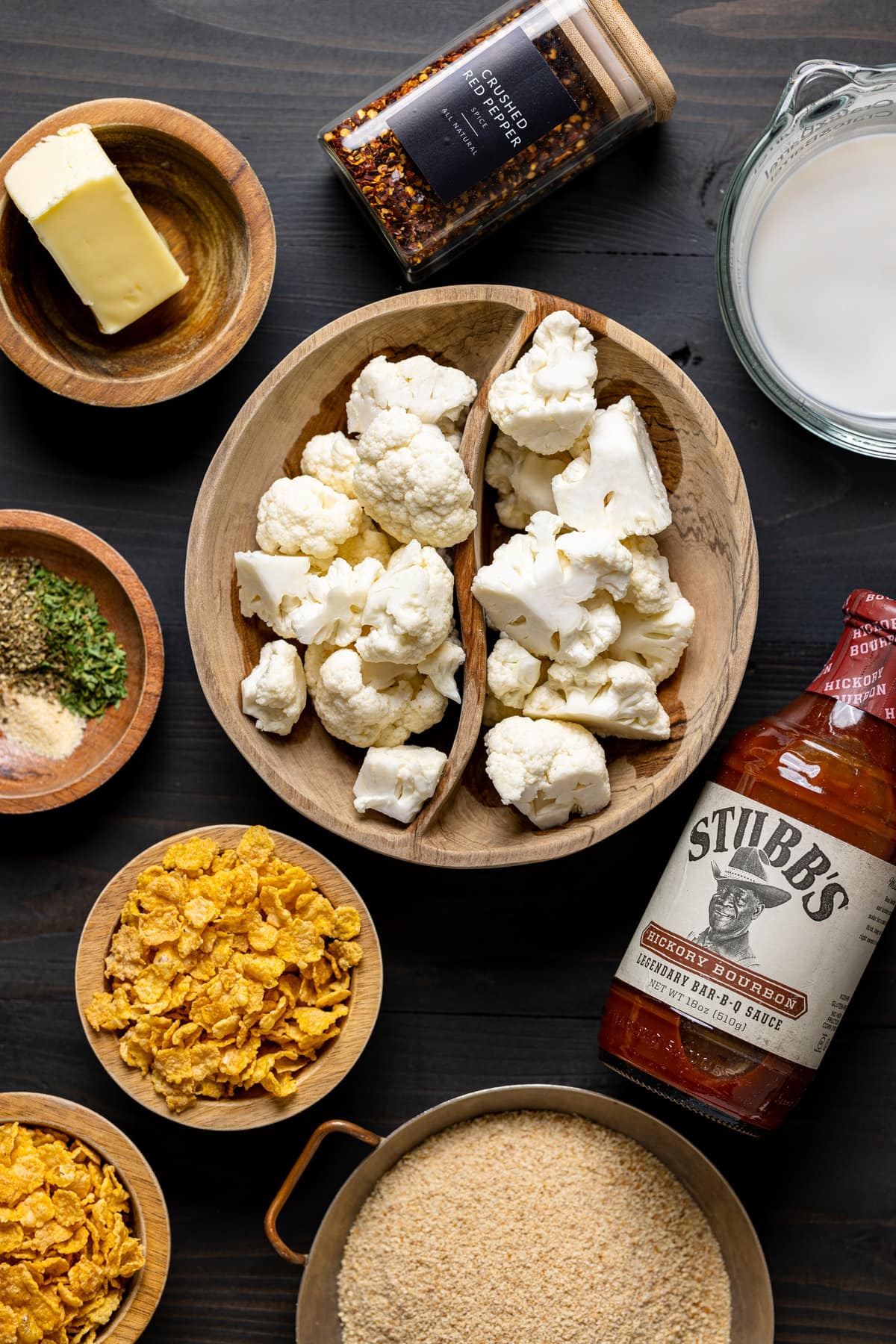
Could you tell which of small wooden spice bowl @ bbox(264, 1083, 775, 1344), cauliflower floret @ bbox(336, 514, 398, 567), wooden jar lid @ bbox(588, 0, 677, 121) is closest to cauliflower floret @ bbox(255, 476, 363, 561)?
cauliflower floret @ bbox(336, 514, 398, 567)

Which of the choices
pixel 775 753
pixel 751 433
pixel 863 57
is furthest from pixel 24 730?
pixel 863 57

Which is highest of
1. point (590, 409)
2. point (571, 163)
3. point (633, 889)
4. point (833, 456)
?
point (571, 163)

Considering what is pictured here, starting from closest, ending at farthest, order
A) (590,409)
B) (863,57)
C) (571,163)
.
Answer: (590,409)
(571,163)
(863,57)

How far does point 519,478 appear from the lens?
159cm

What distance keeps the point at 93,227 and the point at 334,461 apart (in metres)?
0.51

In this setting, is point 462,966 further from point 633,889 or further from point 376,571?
point 376,571

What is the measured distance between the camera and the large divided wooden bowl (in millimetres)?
1548

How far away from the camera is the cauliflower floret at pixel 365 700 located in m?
1.52

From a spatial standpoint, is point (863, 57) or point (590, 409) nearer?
point (590, 409)

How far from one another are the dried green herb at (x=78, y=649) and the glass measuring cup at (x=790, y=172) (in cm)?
110

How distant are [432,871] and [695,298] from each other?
1.06 metres

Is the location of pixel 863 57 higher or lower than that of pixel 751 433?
higher

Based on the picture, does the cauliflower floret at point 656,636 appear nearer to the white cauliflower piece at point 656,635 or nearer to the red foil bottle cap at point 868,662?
the white cauliflower piece at point 656,635

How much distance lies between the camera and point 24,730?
1699mm
